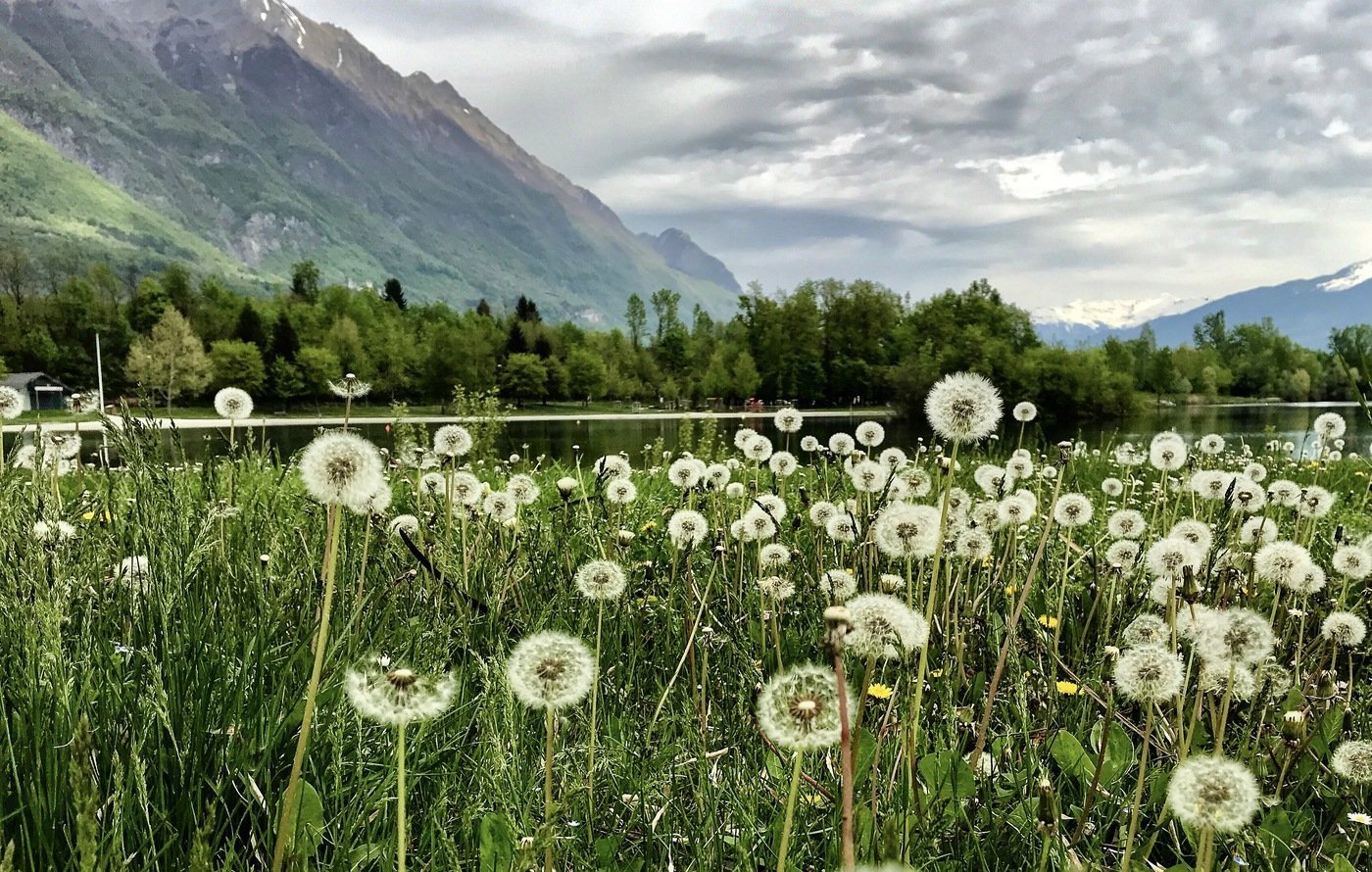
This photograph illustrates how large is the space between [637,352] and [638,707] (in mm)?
131088

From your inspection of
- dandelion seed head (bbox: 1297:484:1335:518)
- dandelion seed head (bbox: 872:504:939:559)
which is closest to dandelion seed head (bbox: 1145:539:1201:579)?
dandelion seed head (bbox: 872:504:939:559)

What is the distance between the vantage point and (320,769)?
207 cm

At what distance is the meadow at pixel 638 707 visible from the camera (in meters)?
1.58

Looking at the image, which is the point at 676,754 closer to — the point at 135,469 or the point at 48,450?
the point at 135,469

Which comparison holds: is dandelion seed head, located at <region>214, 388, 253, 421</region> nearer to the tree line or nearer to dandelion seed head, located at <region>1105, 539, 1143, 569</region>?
dandelion seed head, located at <region>1105, 539, 1143, 569</region>

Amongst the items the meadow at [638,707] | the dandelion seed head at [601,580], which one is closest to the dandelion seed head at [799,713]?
the meadow at [638,707]

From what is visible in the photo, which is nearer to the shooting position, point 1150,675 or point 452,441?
point 1150,675

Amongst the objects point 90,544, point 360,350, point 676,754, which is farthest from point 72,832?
point 360,350

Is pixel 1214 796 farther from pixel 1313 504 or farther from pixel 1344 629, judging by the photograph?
pixel 1313 504

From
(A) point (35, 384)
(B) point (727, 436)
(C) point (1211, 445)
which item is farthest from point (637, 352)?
(C) point (1211, 445)

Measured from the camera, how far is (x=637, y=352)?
13300cm

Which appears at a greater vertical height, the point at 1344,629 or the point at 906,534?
the point at 906,534

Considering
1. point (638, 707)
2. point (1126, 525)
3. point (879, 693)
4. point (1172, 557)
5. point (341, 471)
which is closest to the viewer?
point (341, 471)

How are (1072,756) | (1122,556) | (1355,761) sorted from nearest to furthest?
(1355,761)
(1072,756)
(1122,556)
